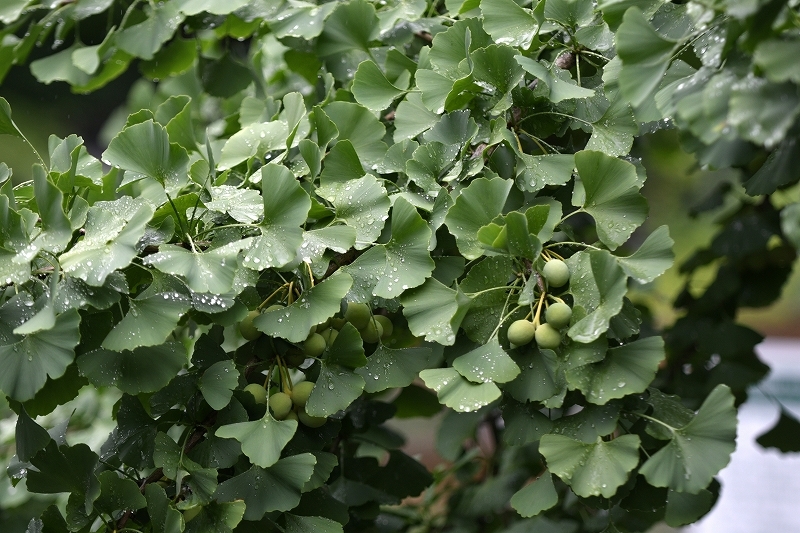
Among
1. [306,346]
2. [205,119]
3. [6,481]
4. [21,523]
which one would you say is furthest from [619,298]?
[6,481]

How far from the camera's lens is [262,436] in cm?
45

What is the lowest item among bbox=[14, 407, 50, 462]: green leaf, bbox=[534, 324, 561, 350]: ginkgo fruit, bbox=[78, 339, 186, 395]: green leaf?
bbox=[14, 407, 50, 462]: green leaf

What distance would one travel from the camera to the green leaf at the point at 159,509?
43cm

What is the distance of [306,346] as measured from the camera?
0.50 meters

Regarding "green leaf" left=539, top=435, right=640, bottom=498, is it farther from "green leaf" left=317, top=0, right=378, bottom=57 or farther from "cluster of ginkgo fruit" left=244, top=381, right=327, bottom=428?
"green leaf" left=317, top=0, right=378, bottom=57

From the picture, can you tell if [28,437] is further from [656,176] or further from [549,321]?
[656,176]

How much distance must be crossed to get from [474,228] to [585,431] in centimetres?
15

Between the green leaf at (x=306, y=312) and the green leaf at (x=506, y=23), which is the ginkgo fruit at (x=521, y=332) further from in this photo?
the green leaf at (x=506, y=23)

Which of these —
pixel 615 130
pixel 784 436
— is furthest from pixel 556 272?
pixel 784 436

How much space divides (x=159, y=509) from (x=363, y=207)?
23 centimetres

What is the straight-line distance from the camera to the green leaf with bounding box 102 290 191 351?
0.42 metres

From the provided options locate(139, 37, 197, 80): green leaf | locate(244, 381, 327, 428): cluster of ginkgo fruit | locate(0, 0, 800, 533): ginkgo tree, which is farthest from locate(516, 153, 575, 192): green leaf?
locate(139, 37, 197, 80): green leaf

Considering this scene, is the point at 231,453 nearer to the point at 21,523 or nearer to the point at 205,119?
the point at 21,523

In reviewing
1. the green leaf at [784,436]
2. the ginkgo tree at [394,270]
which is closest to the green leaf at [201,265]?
the ginkgo tree at [394,270]
